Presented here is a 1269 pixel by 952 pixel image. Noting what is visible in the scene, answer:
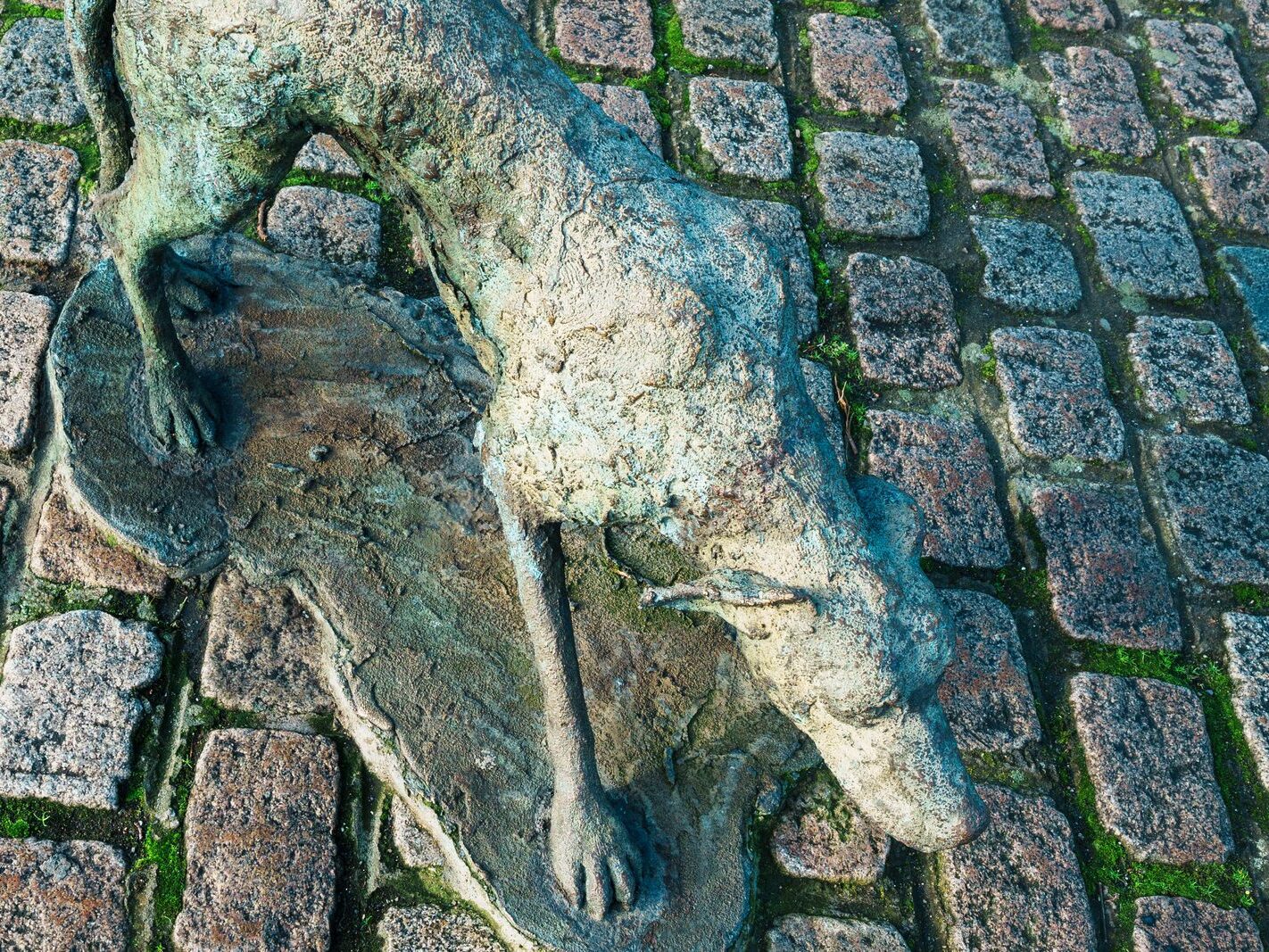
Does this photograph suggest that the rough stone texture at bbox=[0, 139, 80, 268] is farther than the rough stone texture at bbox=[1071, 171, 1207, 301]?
No

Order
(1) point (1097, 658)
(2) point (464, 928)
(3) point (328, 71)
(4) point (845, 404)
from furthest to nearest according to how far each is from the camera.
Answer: (4) point (845, 404)
(1) point (1097, 658)
(2) point (464, 928)
(3) point (328, 71)

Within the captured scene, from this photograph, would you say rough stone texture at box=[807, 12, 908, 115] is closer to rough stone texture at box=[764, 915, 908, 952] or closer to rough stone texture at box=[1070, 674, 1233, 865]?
rough stone texture at box=[1070, 674, 1233, 865]

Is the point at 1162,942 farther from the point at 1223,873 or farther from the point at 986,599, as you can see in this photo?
the point at 986,599

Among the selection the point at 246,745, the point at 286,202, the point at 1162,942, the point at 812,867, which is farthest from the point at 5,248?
the point at 1162,942

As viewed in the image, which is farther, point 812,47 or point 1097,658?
point 812,47

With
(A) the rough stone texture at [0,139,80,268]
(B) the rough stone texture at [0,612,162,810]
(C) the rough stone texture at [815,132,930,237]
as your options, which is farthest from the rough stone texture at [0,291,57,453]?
(C) the rough stone texture at [815,132,930,237]

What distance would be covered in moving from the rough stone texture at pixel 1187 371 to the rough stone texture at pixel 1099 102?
927 millimetres

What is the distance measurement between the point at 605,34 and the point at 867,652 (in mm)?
3361

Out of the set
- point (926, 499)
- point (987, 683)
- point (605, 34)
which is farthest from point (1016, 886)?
point (605, 34)

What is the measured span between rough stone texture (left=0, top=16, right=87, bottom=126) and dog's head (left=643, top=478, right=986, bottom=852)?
3176mm

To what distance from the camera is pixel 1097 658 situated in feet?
12.8

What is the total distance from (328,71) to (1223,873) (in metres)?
3.18

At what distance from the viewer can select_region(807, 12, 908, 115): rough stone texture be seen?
16.8 ft

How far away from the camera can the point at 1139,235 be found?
4906 mm
